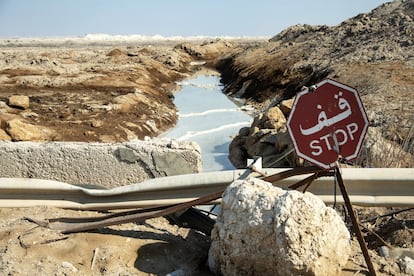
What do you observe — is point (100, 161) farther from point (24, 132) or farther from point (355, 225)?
point (24, 132)

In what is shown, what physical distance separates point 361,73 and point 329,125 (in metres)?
11.0

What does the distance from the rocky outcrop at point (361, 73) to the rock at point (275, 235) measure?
2.75 m

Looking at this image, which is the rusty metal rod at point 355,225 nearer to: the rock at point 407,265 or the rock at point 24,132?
the rock at point 407,265

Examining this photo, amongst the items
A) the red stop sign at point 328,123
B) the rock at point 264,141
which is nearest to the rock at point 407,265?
the red stop sign at point 328,123

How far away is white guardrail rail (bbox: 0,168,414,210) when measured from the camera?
3404 mm

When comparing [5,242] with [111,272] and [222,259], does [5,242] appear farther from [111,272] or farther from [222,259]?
[222,259]

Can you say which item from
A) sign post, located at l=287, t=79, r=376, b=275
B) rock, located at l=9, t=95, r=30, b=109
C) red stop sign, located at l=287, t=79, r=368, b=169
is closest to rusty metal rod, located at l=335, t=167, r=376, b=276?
sign post, located at l=287, t=79, r=376, b=275

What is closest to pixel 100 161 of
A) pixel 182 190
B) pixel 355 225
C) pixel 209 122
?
pixel 182 190

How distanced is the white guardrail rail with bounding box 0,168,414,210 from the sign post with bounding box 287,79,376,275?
27.6 inches

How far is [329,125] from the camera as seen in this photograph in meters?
2.68

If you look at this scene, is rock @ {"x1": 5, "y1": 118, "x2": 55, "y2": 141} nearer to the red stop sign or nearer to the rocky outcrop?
the rocky outcrop

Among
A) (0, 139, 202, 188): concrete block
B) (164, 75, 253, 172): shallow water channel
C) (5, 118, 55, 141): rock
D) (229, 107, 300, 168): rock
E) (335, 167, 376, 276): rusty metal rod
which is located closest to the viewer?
(335, 167, 376, 276): rusty metal rod

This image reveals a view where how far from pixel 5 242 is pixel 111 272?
3.13 feet

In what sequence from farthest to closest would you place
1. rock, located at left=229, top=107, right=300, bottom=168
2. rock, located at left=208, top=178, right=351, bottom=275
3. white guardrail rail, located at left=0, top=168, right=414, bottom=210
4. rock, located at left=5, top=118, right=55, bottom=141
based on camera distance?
rock, located at left=5, top=118, right=55, bottom=141 → rock, located at left=229, top=107, right=300, bottom=168 → white guardrail rail, located at left=0, top=168, right=414, bottom=210 → rock, located at left=208, top=178, right=351, bottom=275
